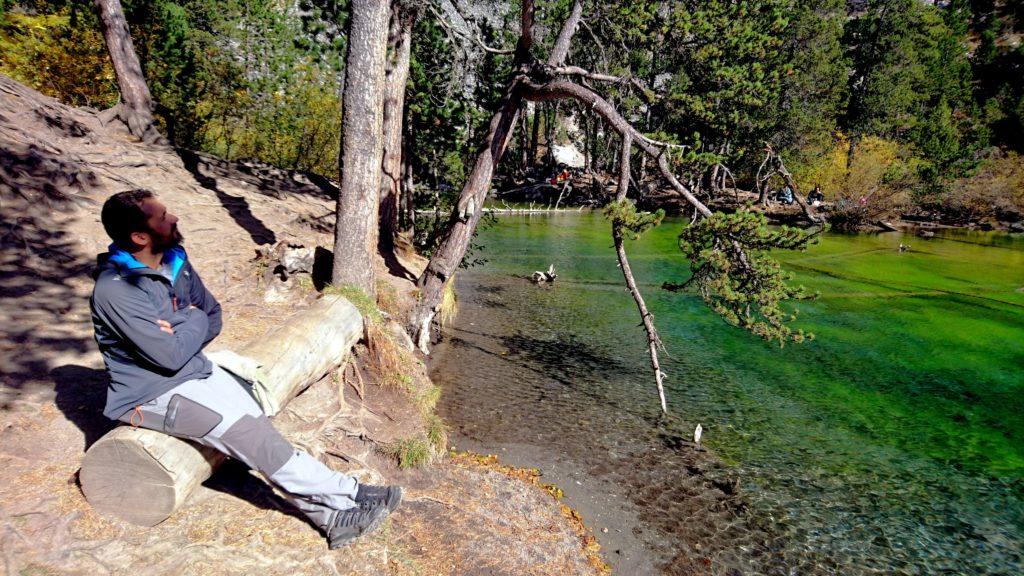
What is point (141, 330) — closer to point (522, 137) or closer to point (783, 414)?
Answer: point (783, 414)

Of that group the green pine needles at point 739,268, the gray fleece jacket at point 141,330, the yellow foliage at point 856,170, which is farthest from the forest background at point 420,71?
the gray fleece jacket at point 141,330

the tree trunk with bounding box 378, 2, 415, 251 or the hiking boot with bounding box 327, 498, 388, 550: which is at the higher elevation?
the tree trunk with bounding box 378, 2, 415, 251

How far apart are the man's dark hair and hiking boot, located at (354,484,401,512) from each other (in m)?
2.16

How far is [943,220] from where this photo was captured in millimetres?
34844

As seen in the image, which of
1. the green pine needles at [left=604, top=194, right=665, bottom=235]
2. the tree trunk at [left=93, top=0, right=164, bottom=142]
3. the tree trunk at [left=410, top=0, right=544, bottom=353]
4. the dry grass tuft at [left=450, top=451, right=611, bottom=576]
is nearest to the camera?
the dry grass tuft at [left=450, top=451, right=611, bottom=576]

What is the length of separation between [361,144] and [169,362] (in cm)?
405

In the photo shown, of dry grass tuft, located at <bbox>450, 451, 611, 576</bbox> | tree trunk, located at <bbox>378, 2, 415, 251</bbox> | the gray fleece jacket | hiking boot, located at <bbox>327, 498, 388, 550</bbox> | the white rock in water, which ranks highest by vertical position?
tree trunk, located at <bbox>378, 2, 415, 251</bbox>

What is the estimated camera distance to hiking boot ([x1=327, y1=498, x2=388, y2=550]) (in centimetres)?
342

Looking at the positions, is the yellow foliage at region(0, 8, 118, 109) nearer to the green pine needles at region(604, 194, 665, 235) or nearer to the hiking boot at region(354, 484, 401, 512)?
the green pine needles at region(604, 194, 665, 235)

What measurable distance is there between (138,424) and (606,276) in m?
15.0

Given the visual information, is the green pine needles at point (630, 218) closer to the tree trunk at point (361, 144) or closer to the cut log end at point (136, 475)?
the tree trunk at point (361, 144)

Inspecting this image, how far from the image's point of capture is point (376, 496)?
3.66 meters

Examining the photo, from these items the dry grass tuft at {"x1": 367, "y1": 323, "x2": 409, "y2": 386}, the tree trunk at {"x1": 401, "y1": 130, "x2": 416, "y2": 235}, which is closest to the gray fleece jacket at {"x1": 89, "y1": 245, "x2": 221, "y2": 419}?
the dry grass tuft at {"x1": 367, "y1": 323, "x2": 409, "y2": 386}

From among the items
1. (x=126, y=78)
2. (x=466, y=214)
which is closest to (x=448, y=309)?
(x=466, y=214)
